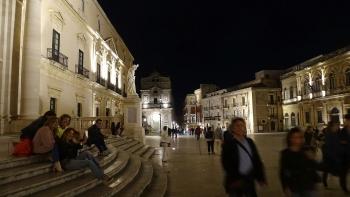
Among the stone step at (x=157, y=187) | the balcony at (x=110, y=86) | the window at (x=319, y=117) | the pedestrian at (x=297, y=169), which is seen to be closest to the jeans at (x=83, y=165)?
the stone step at (x=157, y=187)

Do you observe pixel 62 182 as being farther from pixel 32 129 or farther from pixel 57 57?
pixel 57 57

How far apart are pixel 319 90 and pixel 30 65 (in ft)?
125

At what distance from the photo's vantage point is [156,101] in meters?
79.6

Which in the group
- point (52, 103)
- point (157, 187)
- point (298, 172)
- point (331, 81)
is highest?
point (331, 81)

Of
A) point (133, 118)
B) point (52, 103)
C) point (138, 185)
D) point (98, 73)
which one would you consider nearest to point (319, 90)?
point (98, 73)

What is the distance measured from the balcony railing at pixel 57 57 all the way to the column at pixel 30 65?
12.5ft

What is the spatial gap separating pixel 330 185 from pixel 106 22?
2832cm

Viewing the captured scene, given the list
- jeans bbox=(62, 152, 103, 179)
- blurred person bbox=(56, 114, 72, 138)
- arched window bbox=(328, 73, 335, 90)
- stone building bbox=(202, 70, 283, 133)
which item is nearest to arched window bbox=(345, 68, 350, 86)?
arched window bbox=(328, 73, 335, 90)

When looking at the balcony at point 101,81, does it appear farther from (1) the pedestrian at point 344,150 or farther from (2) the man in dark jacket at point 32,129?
(1) the pedestrian at point 344,150

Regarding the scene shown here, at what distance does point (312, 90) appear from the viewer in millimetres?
43406

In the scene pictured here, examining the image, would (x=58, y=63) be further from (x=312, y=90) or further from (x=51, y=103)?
(x=312, y=90)

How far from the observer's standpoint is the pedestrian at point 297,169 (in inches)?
155

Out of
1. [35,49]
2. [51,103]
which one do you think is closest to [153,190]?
[35,49]

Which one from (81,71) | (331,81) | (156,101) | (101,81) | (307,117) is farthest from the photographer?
(156,101)
